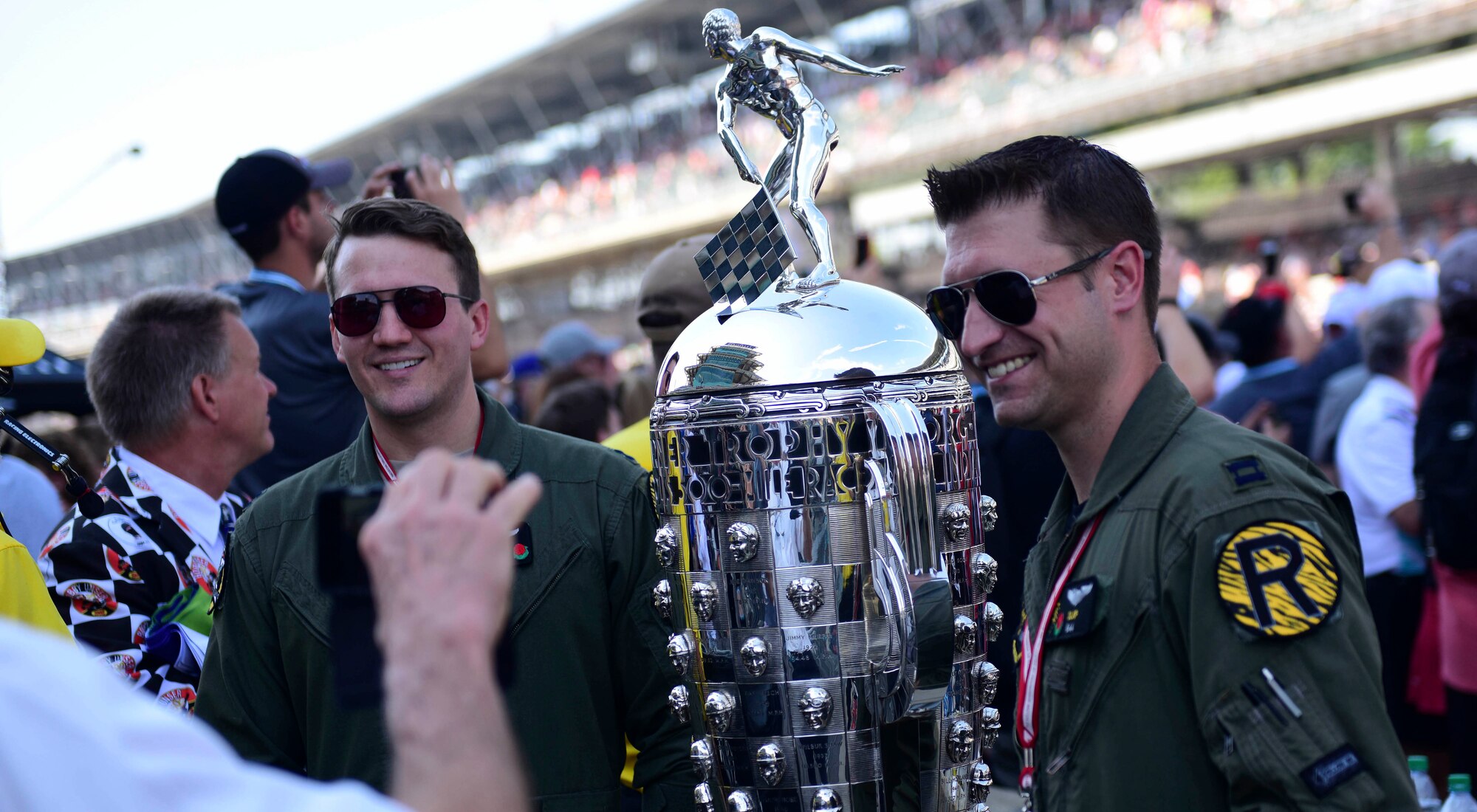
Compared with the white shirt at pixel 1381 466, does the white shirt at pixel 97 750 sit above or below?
above

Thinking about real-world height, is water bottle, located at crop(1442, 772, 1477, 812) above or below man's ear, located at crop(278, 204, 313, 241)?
below

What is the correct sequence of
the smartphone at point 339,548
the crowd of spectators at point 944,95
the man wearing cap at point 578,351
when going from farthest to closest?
the crowd of spectators at point 944,95
the man wearing cap at point 578,351
the smartphone at point 339,548

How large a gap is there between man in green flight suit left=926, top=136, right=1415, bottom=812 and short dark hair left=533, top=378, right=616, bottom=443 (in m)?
3.12

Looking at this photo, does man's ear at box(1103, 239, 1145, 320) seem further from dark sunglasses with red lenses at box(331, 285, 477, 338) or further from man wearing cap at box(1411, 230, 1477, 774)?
man wearing cap at box(1411, 230, 1477, 774)

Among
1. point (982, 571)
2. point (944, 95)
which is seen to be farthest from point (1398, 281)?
point (944, 95)

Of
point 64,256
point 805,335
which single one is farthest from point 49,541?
point 64,256

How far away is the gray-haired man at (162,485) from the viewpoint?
303 cm

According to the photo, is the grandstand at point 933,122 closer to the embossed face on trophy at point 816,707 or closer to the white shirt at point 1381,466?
the white shirt at point 1381,466

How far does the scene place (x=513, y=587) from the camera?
8.18 feet

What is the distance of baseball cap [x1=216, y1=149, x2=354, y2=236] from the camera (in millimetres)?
4609

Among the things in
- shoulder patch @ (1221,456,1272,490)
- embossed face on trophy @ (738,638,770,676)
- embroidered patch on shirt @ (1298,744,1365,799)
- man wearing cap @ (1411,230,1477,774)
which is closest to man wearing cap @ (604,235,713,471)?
embossed face on trophy @ (738,638,770,676)

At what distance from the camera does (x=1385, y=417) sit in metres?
5.35

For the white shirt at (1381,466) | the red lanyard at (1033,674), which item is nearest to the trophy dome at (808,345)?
the red lanyard at (1033,674)

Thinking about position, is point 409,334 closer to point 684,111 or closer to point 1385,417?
point 1385,417
